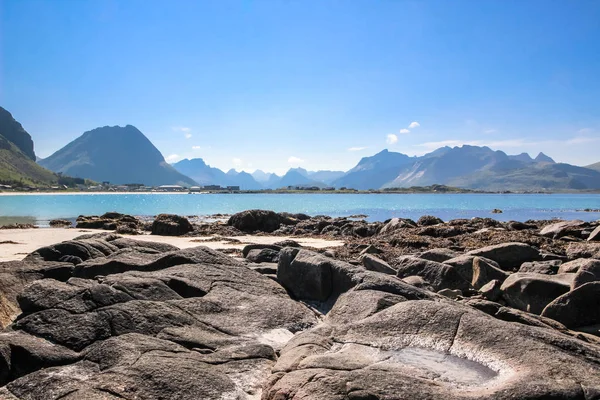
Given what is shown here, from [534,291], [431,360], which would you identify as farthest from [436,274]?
[431,360]

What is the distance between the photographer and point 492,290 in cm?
1302

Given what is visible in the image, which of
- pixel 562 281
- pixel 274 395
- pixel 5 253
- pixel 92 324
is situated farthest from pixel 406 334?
pixel 5 253

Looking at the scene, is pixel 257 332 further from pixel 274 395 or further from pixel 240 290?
pixel 274 395

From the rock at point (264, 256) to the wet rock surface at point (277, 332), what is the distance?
252 cm

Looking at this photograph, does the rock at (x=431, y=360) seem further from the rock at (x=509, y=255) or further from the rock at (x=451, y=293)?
the rock at (x=509, y=255)

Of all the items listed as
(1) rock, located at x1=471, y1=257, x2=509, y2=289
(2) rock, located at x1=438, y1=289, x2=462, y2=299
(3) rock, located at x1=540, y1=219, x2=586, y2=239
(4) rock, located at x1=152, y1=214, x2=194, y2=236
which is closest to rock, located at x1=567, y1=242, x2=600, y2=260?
(1) rock, located at x1=471, y1=257, x2=509, y2=289

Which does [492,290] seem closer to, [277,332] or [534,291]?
[534,291]

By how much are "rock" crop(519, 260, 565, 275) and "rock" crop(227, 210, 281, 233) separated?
27.8 m

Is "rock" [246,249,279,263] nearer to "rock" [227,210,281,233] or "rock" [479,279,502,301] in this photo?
"rock" [479,279,502,301]

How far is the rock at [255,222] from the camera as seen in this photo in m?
41.6

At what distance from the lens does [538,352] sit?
629cm

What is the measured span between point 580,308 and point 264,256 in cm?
1005

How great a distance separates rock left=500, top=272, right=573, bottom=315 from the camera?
12.0 m

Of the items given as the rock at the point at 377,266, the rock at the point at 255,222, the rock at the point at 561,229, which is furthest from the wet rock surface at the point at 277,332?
the rock at the point at 255,222
